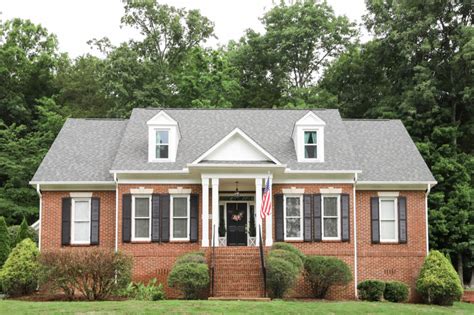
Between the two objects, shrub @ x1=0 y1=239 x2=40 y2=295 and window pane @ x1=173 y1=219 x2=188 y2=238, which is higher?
window pane @ x1=173 y1=219 x2=188 y2=238

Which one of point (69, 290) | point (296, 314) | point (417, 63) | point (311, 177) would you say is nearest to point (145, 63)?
point (417, 63)

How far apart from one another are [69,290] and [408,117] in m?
21.4

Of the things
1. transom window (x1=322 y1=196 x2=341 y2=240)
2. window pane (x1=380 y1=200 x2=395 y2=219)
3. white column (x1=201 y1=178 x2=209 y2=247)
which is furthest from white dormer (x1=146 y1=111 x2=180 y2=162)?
window pane (x1=380 y1=200 x2=395 y2=219)

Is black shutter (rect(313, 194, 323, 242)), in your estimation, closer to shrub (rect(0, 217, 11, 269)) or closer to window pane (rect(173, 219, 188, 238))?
window pane (rect(173, 219, 188, 238))

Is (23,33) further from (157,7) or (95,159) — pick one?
(95,159)

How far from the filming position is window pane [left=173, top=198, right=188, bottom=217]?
27.8 meters

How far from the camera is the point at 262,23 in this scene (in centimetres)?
4953

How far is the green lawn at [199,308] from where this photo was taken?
765 inches

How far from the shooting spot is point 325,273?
82.3 feet

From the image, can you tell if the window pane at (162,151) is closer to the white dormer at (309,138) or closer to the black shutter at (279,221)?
the black shutter at (279,221)

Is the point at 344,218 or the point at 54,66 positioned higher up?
the point at 54,66

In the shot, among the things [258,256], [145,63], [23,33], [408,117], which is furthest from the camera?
[23,33]

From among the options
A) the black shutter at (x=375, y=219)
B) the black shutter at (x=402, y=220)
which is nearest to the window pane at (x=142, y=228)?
the black shutter at (x=375, y=219)

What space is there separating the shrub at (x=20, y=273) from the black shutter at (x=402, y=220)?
44.8 ft
